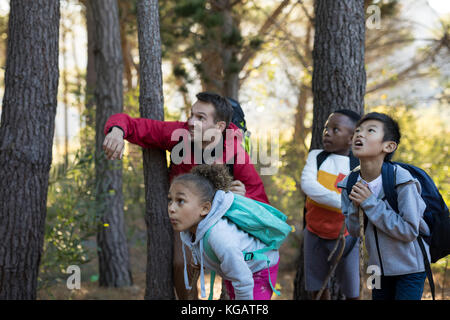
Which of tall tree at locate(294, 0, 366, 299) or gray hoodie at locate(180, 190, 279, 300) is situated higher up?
tall tree at locate(294, 0, 366, 299)

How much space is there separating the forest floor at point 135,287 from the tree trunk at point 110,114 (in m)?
0.23

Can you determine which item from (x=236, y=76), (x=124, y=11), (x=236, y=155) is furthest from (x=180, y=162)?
(x=124, y=11)

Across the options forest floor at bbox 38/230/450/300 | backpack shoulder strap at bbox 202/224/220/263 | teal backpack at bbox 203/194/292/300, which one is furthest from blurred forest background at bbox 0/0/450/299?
backpack shoulder strap at bbox 202/224/220/263

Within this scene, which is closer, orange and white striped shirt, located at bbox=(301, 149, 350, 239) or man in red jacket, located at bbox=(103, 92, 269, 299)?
man in red jacket, located at bbox=(103, 92, 269, 299)

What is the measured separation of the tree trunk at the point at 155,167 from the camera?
374 cm

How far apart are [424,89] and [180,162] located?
8.73m

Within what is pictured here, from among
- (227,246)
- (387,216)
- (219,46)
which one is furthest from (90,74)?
(387,216)

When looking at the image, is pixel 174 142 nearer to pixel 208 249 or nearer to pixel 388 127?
pixel 208 249

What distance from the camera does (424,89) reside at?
1068 centimetres

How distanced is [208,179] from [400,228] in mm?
1146

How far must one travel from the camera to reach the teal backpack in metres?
2.80

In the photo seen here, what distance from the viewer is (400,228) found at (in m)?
2.65

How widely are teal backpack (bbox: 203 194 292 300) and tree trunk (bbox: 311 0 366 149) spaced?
1.75 metres

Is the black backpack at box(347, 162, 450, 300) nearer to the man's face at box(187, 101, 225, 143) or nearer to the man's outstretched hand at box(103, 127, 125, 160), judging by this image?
the man's face at box(187, 101, 225, 143)
